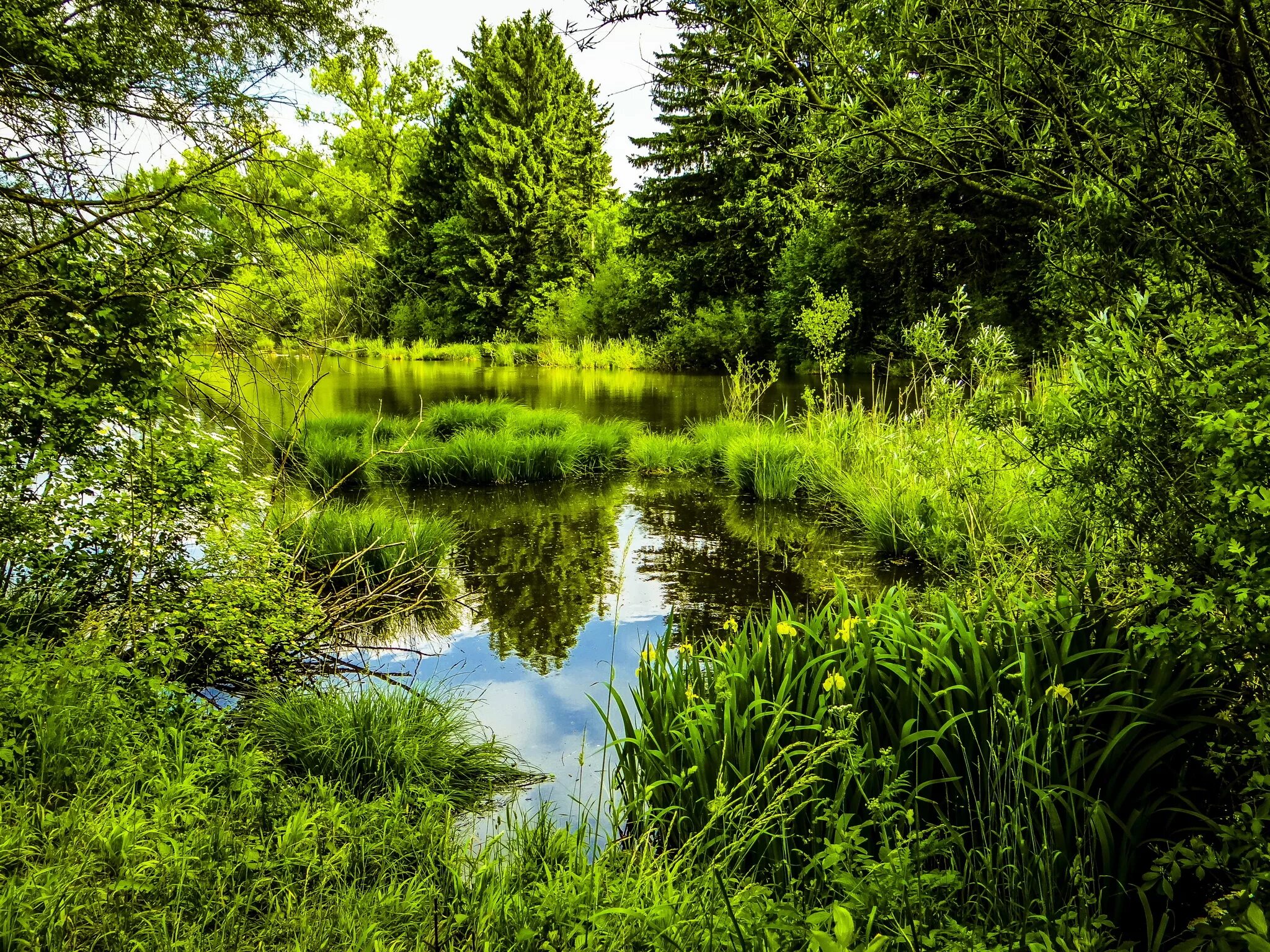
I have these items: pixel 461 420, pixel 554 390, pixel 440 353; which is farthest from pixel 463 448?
pixel 440 353

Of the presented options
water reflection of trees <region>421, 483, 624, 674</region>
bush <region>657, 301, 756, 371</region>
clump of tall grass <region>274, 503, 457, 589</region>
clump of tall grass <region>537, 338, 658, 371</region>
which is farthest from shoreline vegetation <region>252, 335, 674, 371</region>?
clump of tall grass <region>274, 503, 457, 589</region>

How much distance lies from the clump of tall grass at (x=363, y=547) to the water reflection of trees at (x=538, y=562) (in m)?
0.36

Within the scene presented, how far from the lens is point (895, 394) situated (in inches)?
620

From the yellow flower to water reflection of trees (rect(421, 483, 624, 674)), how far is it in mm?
2823

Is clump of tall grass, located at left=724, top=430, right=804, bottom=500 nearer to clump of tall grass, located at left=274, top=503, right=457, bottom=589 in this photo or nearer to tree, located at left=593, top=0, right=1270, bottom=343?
clump of tall grass, located at left=274, top=503, right=457, bottom=589

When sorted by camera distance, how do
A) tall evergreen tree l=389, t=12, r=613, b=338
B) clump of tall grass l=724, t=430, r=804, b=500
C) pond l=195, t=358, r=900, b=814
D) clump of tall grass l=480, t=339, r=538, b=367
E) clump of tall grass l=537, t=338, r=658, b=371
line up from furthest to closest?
tall evergreen tree l=389, t=12, r=613, b=338 → clump of tall grass l=480, t=339, r=538, b=367 → clump of tall grass l=537, t=338, r=658, b=371 → clump of tall grass l=724, t=430, r=804, b=500 → pond l=195, t=358, r=900, b=814

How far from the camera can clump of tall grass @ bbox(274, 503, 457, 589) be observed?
5.38 meters

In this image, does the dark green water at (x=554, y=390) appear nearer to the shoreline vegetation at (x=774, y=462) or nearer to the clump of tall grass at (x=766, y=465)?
the shoreline vegetation at (x=774, y=462)

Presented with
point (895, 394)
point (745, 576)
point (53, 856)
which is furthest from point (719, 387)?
point (53, 856)

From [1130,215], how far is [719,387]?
1652 centimetres

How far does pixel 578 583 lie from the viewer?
576 centimetres

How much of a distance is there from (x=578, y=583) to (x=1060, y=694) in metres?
4.06

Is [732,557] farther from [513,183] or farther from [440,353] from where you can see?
[513,183]

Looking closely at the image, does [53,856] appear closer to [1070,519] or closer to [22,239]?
[22,239]
